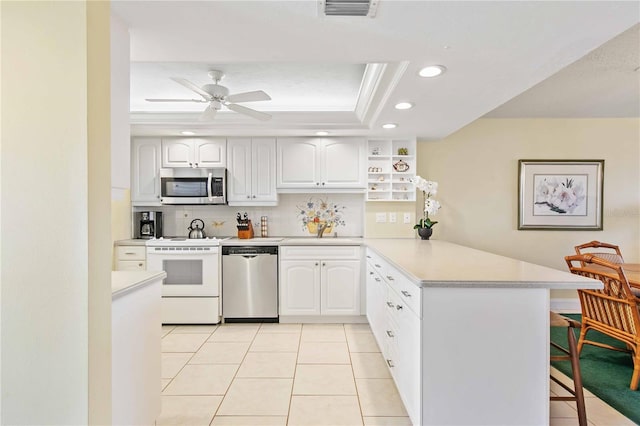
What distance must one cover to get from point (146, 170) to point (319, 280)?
2.43 meters

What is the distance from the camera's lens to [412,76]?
219 centimetres

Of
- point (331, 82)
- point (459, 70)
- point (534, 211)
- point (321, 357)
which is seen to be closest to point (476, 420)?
point (321, 357)

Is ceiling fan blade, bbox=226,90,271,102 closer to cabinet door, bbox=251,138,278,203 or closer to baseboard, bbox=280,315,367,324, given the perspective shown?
cabinet door, bbox=251,138,278,203

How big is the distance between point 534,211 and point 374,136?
7.28 feet

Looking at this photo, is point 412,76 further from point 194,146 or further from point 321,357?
point 194,146

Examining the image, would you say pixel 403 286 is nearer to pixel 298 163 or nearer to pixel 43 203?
pixel 43 203

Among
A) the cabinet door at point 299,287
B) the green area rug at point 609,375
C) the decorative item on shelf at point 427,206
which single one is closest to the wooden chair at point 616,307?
the green area rug at point 609,375

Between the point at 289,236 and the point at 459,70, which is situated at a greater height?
the point at 459,70

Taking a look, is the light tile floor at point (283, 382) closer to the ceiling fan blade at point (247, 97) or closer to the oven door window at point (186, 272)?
the oven door window at point (186, 272)

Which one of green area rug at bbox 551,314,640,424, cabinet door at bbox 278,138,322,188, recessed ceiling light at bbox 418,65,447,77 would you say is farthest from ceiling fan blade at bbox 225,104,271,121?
green area rug at bbox 551,314,640,424

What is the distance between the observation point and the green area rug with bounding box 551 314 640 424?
7.27ft

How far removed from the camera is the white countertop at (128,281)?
1.41m

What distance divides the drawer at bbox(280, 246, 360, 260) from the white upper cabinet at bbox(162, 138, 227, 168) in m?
1.31

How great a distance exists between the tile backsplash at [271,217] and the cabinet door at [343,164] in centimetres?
34
